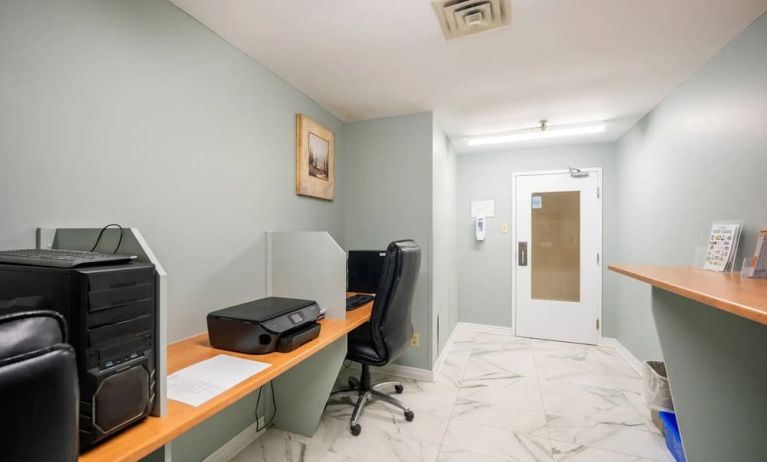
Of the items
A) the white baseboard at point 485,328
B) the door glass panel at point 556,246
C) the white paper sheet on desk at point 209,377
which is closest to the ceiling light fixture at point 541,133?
the door glass panel at point 556,246

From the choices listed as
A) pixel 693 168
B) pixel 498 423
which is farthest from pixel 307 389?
pixel 693 168

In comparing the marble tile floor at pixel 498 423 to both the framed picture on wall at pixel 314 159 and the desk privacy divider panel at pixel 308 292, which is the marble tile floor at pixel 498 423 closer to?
the desk privacy divider panel at pixel 308 292

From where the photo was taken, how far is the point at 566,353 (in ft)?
11.1

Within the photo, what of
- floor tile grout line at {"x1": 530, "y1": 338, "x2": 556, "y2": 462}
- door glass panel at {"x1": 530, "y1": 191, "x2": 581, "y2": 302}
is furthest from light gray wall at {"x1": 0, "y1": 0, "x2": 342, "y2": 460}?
door glass panel at {"x1": 530, "y1": 191, "x2": 581, "y2": 302}

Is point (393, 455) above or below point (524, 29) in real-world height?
below

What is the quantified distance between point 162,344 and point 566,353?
3677mm

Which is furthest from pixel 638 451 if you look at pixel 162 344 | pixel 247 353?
pixel 162 344

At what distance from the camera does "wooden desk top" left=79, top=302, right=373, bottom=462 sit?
30.5 inches

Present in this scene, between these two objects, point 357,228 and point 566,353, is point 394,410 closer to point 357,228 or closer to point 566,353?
point 357,228

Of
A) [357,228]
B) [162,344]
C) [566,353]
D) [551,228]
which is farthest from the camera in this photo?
[551,228]

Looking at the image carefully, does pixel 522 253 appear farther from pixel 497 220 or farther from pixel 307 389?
pixel 307 389

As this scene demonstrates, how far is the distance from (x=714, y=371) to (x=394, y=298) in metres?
1.55

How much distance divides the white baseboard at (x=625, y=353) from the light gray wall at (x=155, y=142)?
3268mm

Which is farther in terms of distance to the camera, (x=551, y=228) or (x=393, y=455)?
(x=551, y=228)
